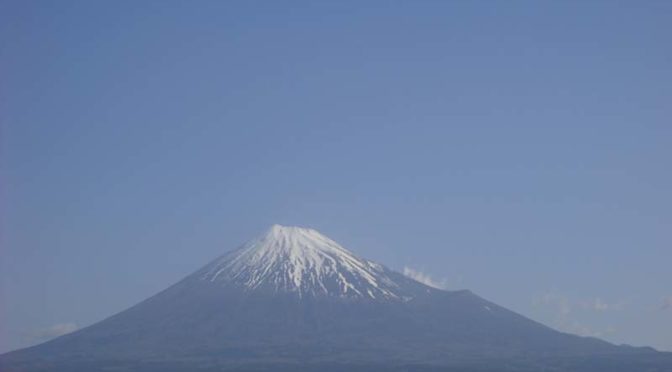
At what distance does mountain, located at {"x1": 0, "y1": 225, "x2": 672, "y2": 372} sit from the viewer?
115 m

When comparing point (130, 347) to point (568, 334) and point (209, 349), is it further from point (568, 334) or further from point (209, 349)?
point (568, 334)

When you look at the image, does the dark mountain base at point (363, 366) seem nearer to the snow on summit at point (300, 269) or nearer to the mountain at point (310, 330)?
the mountain at point (310, 330)

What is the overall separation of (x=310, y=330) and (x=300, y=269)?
2040cm

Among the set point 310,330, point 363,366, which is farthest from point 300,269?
point 363,366

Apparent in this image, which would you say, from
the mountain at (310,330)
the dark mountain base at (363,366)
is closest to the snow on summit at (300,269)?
the mountain at (310,330)

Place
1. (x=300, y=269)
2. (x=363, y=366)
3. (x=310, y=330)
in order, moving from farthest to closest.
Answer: (x=300, y=269) → (x=310, y=330) → (x=363, y=366)

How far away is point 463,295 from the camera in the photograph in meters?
148

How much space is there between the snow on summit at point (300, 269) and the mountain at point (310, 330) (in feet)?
0.61

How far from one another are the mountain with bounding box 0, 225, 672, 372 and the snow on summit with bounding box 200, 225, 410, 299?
187 mm

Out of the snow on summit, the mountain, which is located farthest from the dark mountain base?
the snow on summit

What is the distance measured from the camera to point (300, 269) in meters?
151

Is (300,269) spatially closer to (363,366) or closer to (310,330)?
(310,330)

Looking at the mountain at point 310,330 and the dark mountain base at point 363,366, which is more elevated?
the mountain at point 310,330

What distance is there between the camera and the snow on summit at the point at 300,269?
5714 inches
